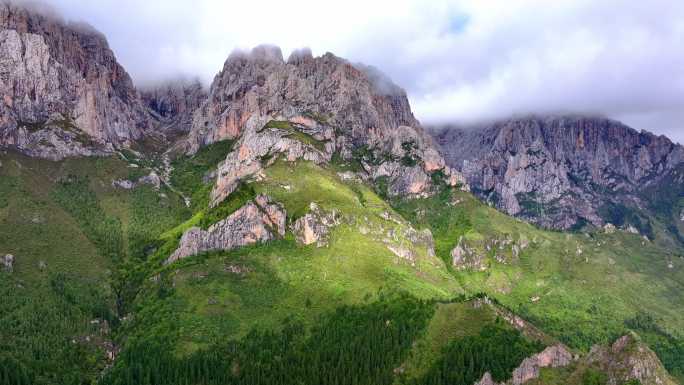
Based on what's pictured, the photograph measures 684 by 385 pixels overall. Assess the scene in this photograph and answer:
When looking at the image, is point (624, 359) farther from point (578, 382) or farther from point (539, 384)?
point (539, 384)

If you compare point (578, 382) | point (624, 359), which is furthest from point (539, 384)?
point (624, 359)

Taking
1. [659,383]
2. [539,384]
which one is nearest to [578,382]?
[539,384]

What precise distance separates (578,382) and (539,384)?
1274cm

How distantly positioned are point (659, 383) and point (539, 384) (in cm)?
3866

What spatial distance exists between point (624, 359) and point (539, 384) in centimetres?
2974

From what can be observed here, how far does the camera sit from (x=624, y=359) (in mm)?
195625

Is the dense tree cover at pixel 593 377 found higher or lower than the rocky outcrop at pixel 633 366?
lower

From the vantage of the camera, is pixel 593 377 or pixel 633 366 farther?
pixel 593 377

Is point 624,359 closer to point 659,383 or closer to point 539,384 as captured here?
point 659,383

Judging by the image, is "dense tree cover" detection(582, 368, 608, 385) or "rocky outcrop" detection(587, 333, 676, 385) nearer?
"rocky outcrop" detection(587, 333, 676, 385)

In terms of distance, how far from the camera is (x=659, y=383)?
192125 mm

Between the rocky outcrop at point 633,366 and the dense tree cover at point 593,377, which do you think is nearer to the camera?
the rocky outcrop at point 633,366

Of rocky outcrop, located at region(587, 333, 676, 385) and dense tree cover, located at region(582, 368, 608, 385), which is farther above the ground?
rocky outcrop, located at region(587, 333, 676, 385)

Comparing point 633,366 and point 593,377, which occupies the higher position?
point 633,366
